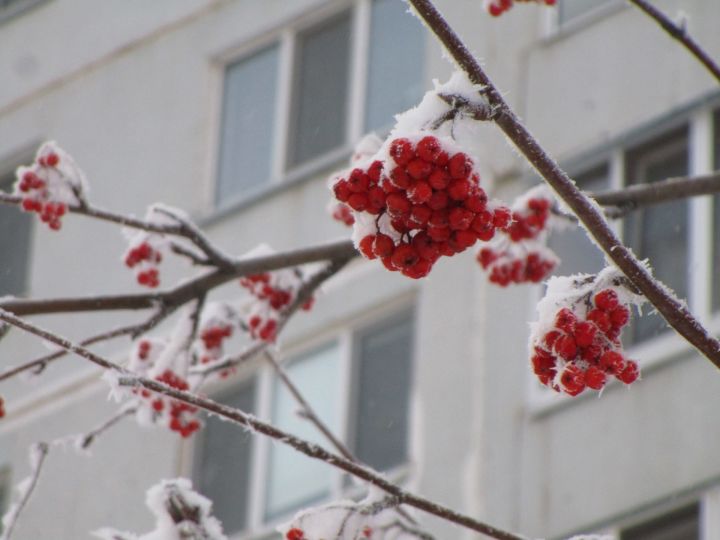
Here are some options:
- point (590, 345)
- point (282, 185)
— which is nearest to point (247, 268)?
point (590, 345)

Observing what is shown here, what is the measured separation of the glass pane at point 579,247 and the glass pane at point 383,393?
1533 millimetres

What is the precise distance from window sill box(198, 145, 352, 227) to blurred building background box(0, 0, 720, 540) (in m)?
0.03

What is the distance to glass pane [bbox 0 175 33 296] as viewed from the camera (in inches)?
668

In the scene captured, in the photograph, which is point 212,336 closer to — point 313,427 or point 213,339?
point 213,339

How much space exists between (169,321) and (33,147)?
275 cm

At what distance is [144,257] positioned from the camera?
632 centimetres

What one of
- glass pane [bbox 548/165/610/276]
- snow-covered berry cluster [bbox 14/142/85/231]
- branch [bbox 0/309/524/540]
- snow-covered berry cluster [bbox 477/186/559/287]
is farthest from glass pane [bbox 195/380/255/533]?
branch [bbox 0/309/524/540]

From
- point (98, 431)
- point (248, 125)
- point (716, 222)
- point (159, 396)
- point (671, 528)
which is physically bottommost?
point (98, 431)

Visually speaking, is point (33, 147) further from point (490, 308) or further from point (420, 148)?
point (420, 148)

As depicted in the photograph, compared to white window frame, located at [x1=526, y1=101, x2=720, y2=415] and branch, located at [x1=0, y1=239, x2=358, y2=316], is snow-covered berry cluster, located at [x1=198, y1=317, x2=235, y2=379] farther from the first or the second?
white window frame, located at [x1=526, y1=101, x2=720, y2=415]

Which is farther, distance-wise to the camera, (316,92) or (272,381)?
(316,92)

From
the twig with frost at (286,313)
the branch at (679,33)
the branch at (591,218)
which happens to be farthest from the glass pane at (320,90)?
the branch at (591,218)

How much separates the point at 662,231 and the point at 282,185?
401 cm

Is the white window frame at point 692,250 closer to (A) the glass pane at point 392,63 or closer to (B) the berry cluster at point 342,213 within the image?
(A) the glass pane at point 392,63
